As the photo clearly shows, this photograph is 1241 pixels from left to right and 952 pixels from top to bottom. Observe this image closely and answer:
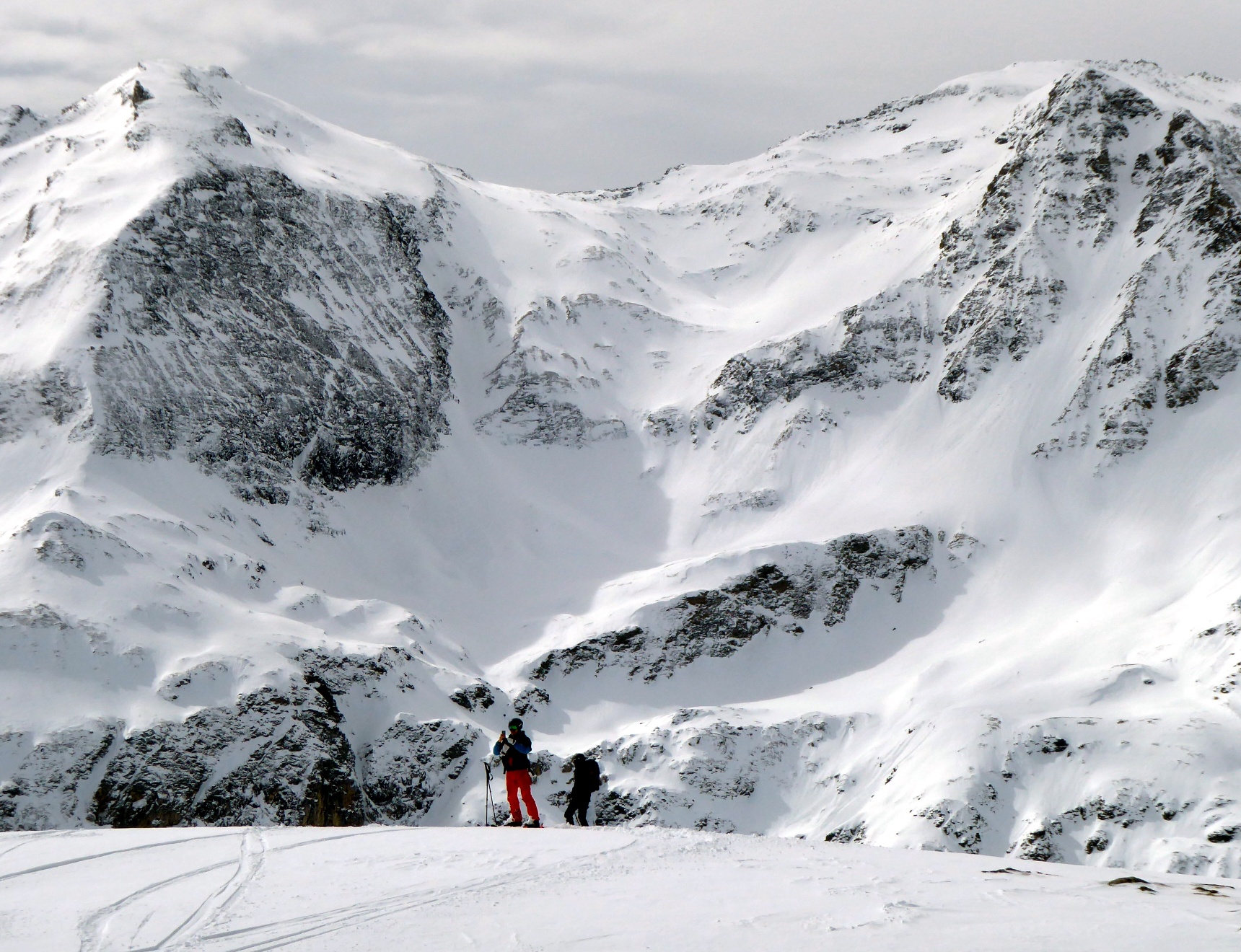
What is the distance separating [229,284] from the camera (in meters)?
63.4

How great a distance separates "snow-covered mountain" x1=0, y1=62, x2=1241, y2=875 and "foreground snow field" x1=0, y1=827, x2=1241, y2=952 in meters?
29.5

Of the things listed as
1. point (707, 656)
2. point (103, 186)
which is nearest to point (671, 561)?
point (707, 656)

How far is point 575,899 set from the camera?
1056 cm

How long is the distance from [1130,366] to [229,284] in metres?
52.9

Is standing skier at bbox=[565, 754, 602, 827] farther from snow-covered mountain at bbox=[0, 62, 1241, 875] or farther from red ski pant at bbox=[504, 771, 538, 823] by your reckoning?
snow-covered mountain at bbox=[0, 62, 1241, 875]

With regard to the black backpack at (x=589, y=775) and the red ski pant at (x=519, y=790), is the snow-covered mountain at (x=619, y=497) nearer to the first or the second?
the black backpack at (x=589, y=775)

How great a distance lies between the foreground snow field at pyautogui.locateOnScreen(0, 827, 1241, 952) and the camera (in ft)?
30.1

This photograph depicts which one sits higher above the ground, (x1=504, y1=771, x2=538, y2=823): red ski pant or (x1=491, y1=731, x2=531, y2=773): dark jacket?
(x1=491, y1=731, x2=531, y2=773): dark jacket

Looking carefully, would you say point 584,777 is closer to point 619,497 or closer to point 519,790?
point 519,790

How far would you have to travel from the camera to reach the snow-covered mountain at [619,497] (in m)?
41.8

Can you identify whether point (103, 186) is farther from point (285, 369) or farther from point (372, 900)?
point (372, 900)

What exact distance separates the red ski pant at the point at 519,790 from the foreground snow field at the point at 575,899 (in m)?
4.25

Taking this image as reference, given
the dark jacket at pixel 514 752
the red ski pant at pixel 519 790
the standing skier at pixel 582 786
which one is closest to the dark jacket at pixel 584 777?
the standing skier at pixel 582 786

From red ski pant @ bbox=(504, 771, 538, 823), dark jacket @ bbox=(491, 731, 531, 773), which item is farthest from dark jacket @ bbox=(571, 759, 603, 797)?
dark jacket @ bbox=(491, 731, 531, 773)
